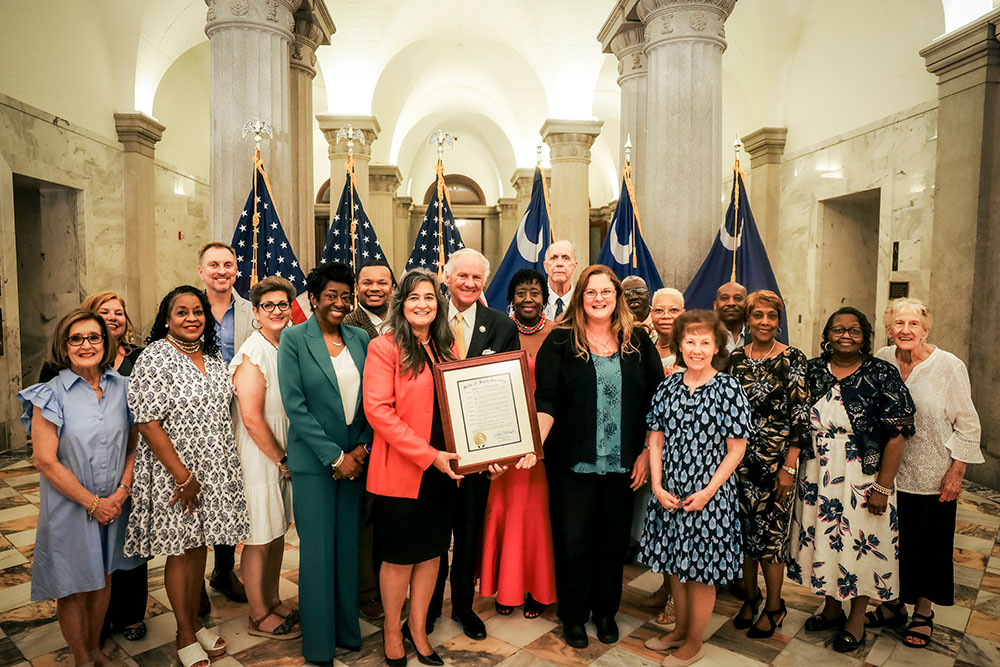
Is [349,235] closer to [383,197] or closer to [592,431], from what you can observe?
[592,431]

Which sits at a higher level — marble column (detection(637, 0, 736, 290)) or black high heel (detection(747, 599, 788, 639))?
marble column (detection(637, 0, 736, 290))

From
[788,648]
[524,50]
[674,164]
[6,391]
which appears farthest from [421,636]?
[524,50]

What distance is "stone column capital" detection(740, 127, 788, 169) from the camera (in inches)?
393

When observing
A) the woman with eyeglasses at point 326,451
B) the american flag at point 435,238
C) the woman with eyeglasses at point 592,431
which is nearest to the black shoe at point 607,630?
the woman with eyeglasses at point 592,431

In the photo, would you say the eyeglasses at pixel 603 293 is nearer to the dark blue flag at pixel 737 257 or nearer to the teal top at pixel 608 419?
the teal top at pixel 608 419

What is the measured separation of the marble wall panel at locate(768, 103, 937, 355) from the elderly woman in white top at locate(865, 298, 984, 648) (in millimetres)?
4704

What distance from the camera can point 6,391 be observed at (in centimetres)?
719

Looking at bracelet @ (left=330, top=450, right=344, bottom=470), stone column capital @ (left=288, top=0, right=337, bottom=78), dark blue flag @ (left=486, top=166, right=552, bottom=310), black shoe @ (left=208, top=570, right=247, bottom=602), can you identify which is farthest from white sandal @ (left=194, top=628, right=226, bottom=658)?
stone column capital @ (left=288, top=0, right=337, bottom=78)

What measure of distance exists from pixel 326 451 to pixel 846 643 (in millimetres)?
2877

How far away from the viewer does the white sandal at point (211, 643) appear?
10.3ft

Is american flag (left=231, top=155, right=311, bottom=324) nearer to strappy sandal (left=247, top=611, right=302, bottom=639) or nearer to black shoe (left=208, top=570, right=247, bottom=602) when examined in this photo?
black shoe (left=208, top=570, right=247, bottom=602)

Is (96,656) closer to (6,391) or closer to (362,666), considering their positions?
(362,666)

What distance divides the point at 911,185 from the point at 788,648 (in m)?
6.43

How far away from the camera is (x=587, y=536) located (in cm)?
324
